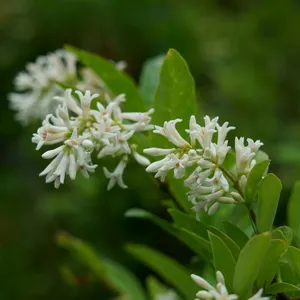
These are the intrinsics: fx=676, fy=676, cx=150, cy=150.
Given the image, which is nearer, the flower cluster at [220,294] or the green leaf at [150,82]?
the flower cluster at [220,294]

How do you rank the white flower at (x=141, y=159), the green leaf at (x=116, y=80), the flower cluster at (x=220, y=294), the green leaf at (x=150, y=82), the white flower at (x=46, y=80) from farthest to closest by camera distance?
1. the white flower at (x=46, y=80)
2. the green leaf at (x=150, y=82)
3. the green leaf at (x=116, y=80)
4. the white flower at (x=141, y=159)
5. the flower cluster at (x=220, y=294)

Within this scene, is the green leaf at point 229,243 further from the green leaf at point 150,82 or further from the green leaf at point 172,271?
the green leaf at point 150,82

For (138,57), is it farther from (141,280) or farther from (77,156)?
(77,156)

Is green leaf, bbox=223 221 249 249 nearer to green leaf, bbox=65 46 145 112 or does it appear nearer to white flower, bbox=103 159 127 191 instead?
white flower, bbox=103 159 127 191

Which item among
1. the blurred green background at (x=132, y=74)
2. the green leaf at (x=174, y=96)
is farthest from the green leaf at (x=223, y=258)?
the blurred green background at (x=132, y=74)

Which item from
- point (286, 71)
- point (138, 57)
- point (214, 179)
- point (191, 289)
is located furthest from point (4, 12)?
point (214, 179)

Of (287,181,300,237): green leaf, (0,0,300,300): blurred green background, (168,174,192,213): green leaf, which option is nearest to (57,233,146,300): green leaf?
(168,174,192,213): green leaf
